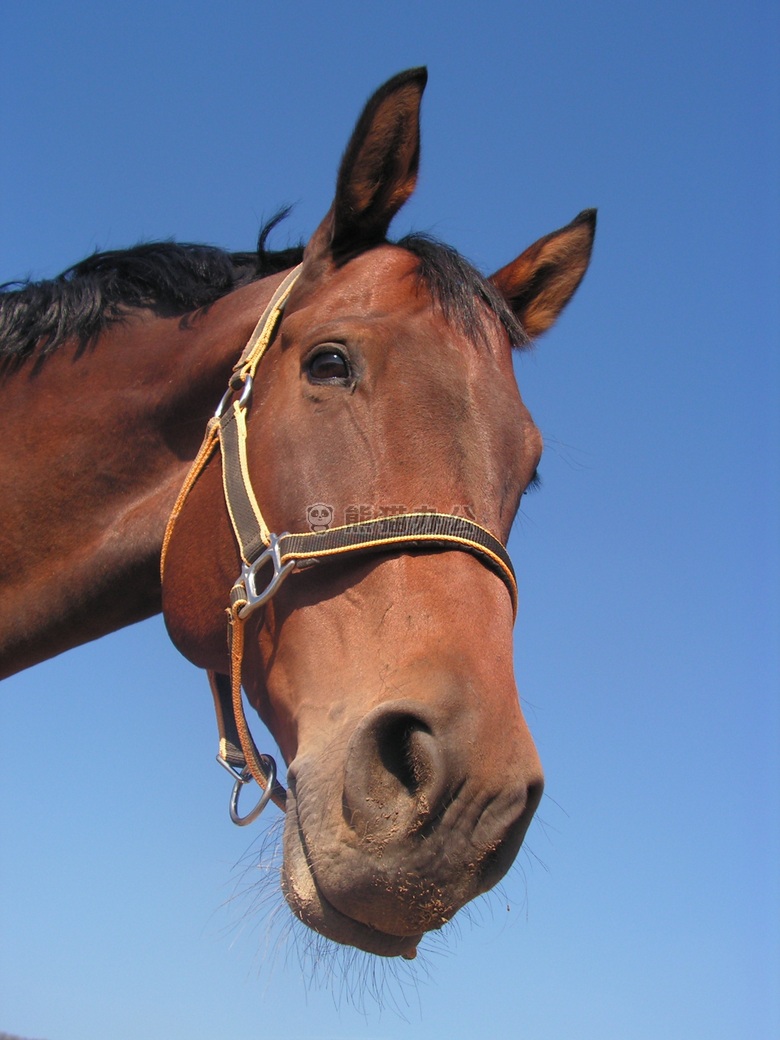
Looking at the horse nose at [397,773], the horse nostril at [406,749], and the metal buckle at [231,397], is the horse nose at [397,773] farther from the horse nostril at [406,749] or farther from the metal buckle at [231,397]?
the metal buckle at [231,397]

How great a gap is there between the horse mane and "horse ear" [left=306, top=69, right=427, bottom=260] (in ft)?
0.60

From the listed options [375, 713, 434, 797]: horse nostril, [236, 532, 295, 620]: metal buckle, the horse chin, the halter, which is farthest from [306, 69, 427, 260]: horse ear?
the horse chin

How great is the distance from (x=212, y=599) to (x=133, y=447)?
0.95m

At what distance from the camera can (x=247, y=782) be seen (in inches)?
156

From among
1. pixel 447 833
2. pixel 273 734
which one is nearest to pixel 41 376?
pixel 273 734

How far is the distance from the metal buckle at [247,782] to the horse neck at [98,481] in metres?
0.89

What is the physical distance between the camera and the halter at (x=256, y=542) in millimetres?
3213

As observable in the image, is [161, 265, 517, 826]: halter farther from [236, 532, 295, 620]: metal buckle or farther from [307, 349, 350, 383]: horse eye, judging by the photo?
[307, 349, 350, 383]: horse eye

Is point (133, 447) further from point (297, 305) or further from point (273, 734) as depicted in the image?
point (273, 734)

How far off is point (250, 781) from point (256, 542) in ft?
3.44

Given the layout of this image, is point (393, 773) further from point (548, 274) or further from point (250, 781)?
point (548, 274)

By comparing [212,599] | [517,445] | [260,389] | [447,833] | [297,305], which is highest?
[297,305]

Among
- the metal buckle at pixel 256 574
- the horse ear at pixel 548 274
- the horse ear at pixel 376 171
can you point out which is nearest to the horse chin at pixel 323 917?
the metal buckle at pixel 256 574

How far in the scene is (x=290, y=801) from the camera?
10.1 ft
